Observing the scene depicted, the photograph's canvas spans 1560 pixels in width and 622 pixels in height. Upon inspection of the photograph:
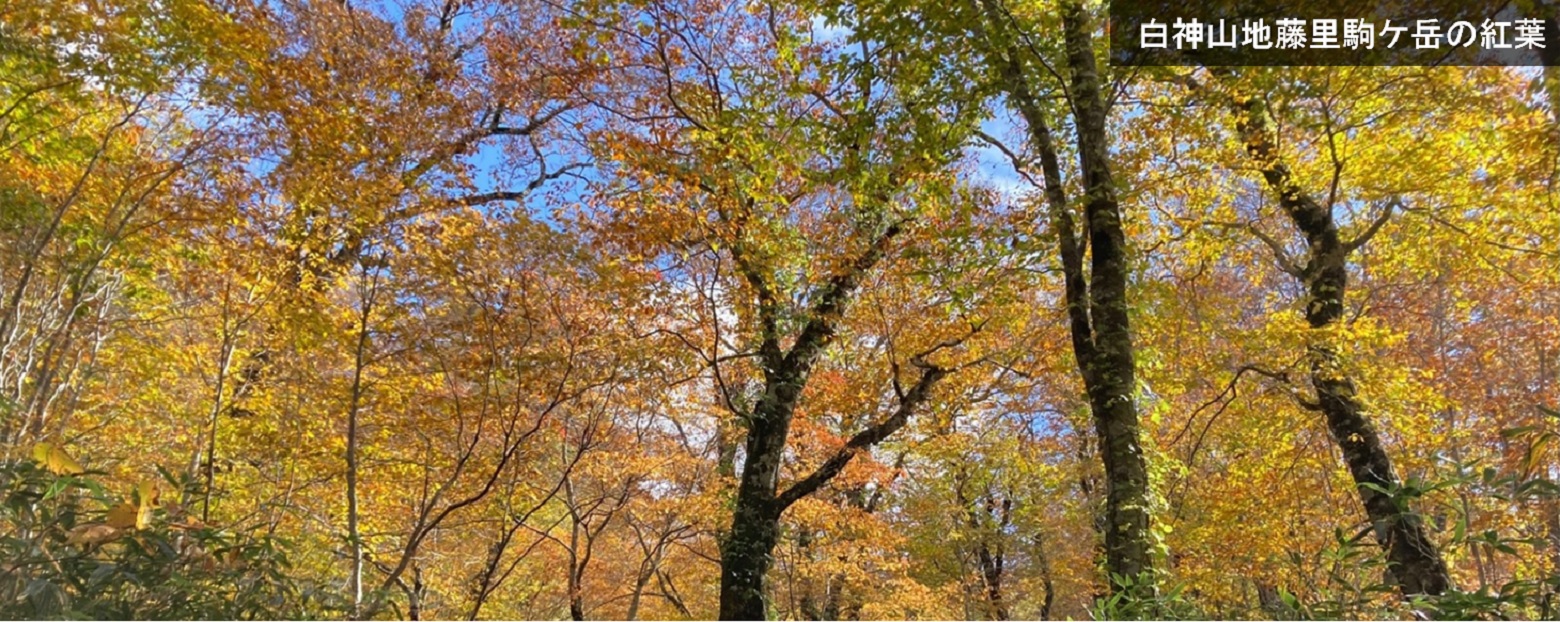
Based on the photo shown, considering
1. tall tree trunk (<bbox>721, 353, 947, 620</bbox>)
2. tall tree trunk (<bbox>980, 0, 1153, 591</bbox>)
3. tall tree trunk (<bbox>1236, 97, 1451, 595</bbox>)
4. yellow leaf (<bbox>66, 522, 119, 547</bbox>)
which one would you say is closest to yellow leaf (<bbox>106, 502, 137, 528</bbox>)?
yellow leaf (<bbox>66, 522, 119, 547</bbox>)

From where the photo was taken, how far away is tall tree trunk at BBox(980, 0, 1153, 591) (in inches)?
146

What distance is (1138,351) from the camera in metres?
5.46

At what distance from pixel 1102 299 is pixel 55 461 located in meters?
4.25

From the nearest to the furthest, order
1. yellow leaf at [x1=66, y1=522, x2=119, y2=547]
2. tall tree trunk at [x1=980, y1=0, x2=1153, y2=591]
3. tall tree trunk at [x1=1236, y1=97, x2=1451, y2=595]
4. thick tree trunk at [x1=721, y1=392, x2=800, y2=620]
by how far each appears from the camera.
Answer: yellow leaf at [x1=66, y1=522, x2=119, y2=547] → tall tree trunk at [x1=980, y1=0, x2=1153, y2=591] → tall tree trunk at [x1=1236, y1=97, x2=1451, y2=595] → thick tree trunk at [x1=721, y1=392, x2=800, y2=620]

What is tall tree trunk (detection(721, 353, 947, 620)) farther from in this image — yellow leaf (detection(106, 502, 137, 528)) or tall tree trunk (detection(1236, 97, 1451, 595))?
yellow leaf (detection(106, 502, 137, 528))

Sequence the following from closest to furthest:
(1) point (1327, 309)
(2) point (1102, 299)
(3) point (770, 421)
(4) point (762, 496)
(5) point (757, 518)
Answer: (2) point (1102, 299) → (1) point (1327, 309) → (5) point (757, 518) → (4) point (762, 496) → (3) point (770, 421)

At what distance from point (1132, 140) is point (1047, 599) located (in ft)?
38.7

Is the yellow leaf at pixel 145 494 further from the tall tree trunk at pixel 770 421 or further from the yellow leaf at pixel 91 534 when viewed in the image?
the tall tree trunk at pixel 770 421

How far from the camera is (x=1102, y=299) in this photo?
13.1 feet

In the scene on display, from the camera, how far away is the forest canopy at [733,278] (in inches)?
169

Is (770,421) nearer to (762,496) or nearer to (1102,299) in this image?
(762,496)

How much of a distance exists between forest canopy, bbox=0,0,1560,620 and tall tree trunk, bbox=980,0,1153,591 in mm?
22

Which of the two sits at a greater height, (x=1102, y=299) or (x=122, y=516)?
(x=1102, y=299)

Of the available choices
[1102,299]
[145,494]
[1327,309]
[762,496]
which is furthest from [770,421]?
[145,494]
